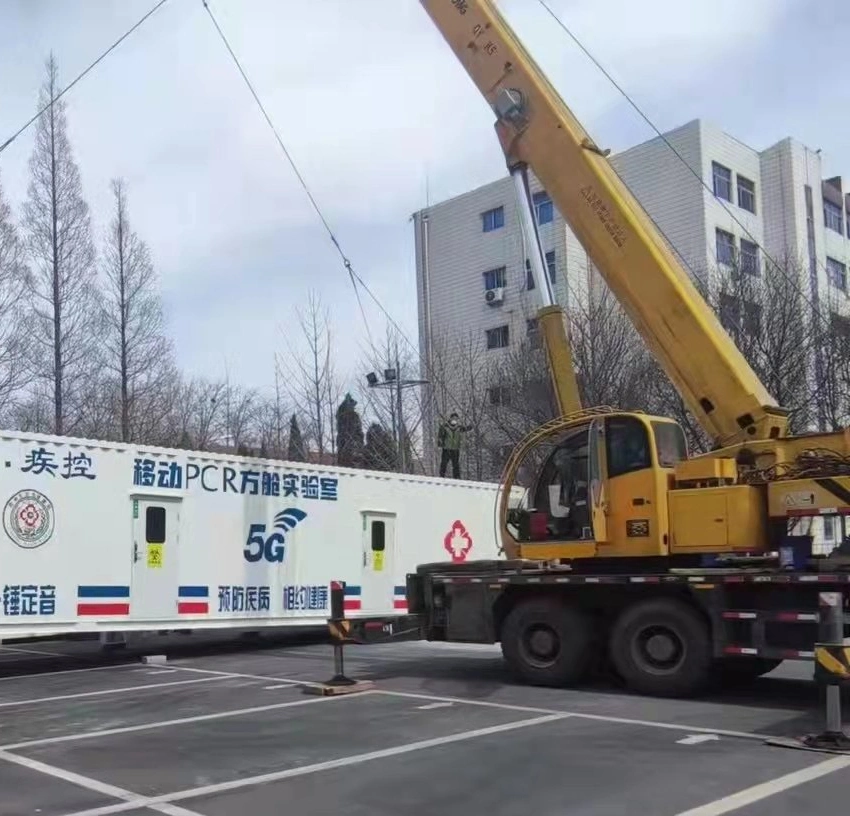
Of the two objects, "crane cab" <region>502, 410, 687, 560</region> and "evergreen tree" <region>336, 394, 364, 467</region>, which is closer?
"crane cab" <region>502, 410, 687, 560</region>

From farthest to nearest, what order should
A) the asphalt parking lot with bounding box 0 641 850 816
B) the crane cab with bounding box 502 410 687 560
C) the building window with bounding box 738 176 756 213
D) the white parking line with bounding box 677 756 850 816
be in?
the building window with bounding box 738 176 756 213
the crane cab with bounding box 502 410 687 560
the asphalt parking lot with bounding box 0 641 850 816
the white parking line with bounding box 677 756 850 816

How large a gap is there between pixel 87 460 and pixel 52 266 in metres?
19.0

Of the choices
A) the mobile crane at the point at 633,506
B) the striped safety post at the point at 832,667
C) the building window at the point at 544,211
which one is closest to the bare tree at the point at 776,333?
the building window at the point at 544,211

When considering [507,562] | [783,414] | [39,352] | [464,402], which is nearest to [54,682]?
[507,562]

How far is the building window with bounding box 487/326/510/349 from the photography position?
4547 centimetres

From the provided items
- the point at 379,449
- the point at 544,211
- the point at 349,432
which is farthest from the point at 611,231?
the point at 544,211

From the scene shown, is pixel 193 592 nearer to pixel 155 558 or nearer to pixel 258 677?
pixel 155 558

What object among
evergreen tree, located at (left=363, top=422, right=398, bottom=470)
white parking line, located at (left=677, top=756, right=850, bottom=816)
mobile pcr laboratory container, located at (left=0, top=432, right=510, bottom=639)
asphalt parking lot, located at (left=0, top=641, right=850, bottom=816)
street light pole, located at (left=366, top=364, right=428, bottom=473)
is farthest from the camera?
evergreen tree, located at (left=363, top=422, right=398, bottom=470)

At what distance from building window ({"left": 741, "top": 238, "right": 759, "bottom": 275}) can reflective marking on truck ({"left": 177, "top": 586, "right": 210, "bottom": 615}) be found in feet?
69.1

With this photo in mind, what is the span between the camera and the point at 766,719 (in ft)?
29.0

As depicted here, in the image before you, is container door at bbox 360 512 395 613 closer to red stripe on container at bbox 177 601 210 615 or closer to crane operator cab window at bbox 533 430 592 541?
red stripe on container at bbox 177 601 210 615

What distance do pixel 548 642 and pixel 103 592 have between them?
6.18m

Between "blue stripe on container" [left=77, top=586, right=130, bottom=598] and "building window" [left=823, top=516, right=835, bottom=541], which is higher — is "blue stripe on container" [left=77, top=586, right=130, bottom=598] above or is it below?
below

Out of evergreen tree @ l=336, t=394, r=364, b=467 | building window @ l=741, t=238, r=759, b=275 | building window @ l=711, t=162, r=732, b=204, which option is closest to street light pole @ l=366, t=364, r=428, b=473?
evergreen tree @ l=336, t=394, r=364, b=467
